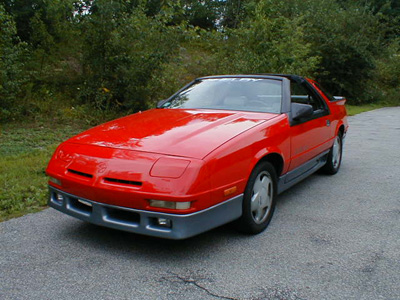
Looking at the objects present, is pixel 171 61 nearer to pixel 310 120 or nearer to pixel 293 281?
pixel 310 120

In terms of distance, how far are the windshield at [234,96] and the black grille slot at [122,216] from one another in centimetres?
180

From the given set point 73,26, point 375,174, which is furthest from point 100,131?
point 73,26

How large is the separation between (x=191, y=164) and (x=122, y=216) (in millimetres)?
678

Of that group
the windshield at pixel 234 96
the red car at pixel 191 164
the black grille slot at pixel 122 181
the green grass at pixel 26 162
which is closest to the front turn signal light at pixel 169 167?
the red car at pixel 191 164

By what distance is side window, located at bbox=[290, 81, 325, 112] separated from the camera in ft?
16.8

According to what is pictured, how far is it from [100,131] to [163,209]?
1274 mm

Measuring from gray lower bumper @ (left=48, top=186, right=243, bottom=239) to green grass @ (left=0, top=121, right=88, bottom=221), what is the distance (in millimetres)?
1124

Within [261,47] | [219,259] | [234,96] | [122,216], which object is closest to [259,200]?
[219,259]

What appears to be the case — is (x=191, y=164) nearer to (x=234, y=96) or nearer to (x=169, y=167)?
(x=169, y=167)

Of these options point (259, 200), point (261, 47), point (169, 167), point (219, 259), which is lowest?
point (219, 259)

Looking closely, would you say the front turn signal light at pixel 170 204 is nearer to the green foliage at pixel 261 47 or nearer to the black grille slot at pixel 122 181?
the black grille slot at pixel 122 181

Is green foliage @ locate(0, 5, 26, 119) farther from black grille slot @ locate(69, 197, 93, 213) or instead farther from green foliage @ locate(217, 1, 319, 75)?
black grille slot @ locate(69, 197, 93, 213)

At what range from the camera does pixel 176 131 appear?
11.9ft

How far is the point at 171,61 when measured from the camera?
35.0 feet
